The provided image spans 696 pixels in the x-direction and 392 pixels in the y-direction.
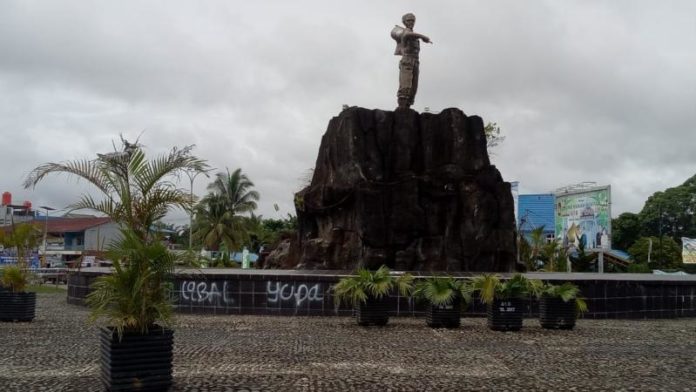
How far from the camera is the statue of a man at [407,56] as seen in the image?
75.8 ft

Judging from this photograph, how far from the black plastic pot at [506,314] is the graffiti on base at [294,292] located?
412cm

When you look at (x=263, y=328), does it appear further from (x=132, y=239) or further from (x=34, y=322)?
(x=132, y=239)

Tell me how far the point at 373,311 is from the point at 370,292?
1.33 ft

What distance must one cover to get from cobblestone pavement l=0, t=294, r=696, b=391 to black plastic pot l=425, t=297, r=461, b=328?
28 cm

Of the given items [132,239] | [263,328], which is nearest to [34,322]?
[263,328]

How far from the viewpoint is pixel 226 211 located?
52.5 m

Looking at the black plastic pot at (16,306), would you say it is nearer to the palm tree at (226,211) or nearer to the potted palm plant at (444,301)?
the potted palm plant at (444,301)

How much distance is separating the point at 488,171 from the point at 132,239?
1577cm

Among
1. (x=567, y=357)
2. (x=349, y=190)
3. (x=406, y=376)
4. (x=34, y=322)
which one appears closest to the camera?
(x=406, y=376)

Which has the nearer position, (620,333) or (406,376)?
(406,376)

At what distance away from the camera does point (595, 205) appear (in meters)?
41.1

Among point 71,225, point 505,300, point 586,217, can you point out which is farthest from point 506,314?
point 71,225

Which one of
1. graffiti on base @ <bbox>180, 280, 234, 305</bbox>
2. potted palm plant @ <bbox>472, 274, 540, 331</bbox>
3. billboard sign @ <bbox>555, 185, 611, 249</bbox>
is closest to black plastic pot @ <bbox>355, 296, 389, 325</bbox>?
potted palm plant @ <bbox>472, 274, 540, 331</bbox>

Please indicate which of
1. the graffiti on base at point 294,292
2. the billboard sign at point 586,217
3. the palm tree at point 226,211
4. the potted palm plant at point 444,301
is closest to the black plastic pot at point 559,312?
the potted palm plant at point 444,301
